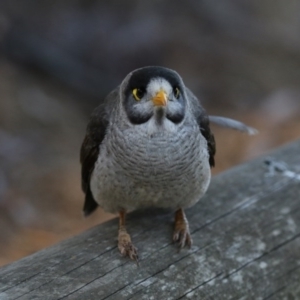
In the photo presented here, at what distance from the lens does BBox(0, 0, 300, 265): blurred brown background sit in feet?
21.0

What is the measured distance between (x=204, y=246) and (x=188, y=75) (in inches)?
243

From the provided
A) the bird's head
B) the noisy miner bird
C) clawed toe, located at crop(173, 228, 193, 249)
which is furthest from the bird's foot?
the bird's head

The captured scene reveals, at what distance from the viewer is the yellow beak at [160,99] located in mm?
2955

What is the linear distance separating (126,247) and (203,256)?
1.32 feet

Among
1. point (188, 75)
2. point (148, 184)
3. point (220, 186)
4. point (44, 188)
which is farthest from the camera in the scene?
point (188, 75)

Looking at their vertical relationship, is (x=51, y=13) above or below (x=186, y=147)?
above

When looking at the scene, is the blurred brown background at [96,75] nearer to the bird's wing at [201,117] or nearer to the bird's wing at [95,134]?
the bird's wing at [95,134]

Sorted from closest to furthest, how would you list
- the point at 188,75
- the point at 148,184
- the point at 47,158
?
the point at 148,184, the point at 47,158, the point at 188,75

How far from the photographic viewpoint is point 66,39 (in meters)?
8.50

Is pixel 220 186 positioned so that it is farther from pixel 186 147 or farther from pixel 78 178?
pixel 78 178

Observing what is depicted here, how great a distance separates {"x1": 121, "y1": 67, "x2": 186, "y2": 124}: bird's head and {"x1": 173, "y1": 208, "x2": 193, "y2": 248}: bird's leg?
56 centimetres

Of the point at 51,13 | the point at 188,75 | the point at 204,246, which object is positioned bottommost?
the point at 204,246

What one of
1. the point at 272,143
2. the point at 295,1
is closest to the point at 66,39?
the point at 272,143

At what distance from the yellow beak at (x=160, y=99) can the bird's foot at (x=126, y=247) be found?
68cm
